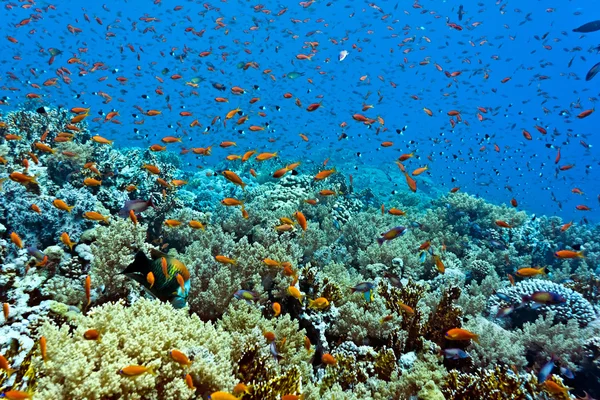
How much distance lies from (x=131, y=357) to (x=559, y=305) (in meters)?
8.63

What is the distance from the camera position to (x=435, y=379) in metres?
4.74

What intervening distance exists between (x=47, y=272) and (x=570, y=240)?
1900 cm

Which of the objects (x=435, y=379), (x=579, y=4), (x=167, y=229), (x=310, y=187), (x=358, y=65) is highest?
(x=358, y=65)

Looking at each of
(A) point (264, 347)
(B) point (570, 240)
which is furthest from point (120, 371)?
(B) point (570, 240)

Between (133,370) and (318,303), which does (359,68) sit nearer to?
(318,303)

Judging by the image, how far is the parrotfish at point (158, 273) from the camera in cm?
334

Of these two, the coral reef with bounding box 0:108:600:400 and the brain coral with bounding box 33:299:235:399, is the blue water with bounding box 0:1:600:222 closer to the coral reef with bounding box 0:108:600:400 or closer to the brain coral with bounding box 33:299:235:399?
the coral reef with bounding box 0:108:600:400

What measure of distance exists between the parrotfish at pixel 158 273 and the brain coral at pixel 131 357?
13.9 inches

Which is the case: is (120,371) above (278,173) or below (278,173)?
below

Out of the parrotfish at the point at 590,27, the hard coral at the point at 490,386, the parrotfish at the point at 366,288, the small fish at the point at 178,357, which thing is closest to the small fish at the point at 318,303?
the parrotfish at the point at 366,288

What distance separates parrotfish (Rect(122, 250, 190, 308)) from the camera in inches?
131

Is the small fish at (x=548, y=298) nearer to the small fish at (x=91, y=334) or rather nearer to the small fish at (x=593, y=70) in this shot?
the small fish at (x=593, y=70)

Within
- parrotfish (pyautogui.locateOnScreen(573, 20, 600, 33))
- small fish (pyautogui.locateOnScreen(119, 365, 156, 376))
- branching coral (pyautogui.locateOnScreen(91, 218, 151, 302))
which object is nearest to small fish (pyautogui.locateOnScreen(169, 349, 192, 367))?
small fish (pyautogui.locateOnScreen(119, 365, 156, 376))

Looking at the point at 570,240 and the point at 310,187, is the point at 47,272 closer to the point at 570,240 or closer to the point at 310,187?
the point at 310,187
